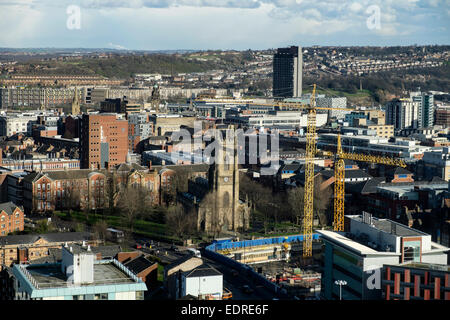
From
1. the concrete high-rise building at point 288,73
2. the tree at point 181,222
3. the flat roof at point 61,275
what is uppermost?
the concrete high-rise building at point 288,73

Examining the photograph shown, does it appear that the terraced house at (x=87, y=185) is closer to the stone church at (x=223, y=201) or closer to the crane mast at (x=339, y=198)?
the stone church at (x=223, y=201)

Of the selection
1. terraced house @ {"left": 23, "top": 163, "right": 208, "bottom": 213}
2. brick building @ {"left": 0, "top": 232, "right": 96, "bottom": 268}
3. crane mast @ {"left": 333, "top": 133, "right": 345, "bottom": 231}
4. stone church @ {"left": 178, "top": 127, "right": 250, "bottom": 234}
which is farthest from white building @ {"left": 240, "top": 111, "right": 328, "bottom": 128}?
brick building @ {"left": 0, "top": 232, "right": 96, "bottom": 268}

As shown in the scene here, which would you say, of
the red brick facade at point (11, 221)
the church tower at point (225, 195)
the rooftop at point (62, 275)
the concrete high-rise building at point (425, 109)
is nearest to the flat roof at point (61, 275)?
the rooftop at point (62, 275)

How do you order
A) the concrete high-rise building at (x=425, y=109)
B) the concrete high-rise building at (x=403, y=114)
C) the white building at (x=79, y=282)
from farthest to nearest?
1. the concrete high-rise building at (x=425, y=109)
2. the concrete high-rise building at (x=403, y=114)
3. the white building at (x=79, y=282)

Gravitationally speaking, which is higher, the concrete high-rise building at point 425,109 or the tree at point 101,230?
the concrete high-rise building at point 425,109

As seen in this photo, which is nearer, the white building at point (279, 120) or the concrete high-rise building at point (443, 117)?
the white building at point (279, 120)
